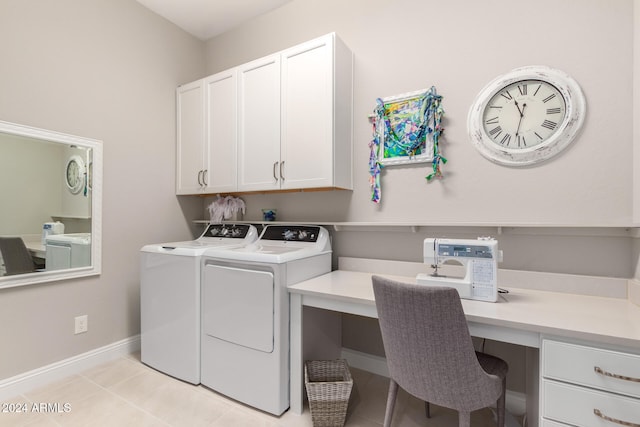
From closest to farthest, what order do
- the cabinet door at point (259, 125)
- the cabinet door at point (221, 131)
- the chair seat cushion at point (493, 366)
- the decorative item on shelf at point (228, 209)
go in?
the chair seat cushion at point (493, 366), the cabinet door at point (259, 125), the cabinet door at point (221, 131), the decorative item on shelf at point (228, 209)

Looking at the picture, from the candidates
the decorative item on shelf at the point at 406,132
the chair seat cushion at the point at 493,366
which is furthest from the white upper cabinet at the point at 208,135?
the chair seat cushion at the point at 493,366

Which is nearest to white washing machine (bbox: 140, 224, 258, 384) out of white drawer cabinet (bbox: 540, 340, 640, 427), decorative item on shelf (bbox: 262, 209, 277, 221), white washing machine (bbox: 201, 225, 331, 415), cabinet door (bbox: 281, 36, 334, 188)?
white washing machine (bbox: 201, 225, 331, 415)

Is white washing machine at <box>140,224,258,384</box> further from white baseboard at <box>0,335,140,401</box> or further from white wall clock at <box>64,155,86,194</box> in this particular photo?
white wall clock at <box>64,155,86,194</box>

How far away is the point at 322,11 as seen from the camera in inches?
95.5

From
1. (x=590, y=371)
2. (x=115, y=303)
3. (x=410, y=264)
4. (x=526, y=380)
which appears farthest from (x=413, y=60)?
(x=115, y=303)

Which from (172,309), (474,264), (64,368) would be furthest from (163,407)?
(474,264)

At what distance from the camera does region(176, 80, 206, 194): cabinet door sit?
2.74 m

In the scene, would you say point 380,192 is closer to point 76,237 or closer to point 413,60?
point 413,60

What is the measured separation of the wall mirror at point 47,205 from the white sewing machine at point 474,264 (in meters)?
2.37

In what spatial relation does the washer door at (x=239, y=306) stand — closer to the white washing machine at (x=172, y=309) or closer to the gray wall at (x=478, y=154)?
the white washing machine at (x=172, y=309)

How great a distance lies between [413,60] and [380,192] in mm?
913

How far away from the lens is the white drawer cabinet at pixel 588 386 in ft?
3.38

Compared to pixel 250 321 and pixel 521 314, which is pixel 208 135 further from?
pixel 521 314

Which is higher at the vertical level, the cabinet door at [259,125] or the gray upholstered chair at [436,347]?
the cabinet door at [259,125]
